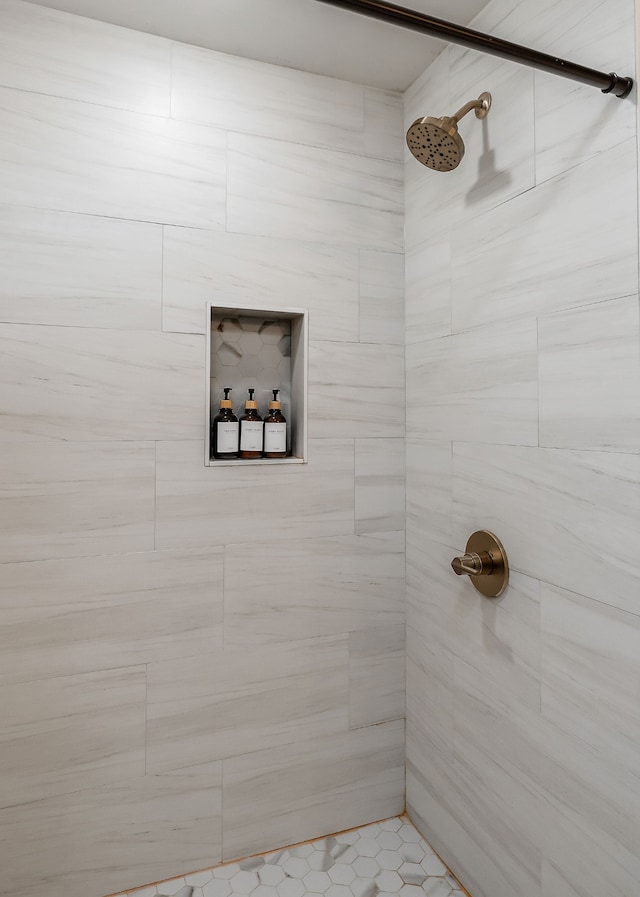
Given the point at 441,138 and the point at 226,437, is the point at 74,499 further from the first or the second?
the point at 441,138

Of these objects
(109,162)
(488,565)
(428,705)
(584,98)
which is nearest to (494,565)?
(488,565)

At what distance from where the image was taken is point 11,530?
1.34 meters

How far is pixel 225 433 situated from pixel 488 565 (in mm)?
747

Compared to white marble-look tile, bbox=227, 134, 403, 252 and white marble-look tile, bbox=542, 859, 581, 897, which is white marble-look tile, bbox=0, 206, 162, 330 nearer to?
white marble-look tile, bbox=227, 134, 403, 252

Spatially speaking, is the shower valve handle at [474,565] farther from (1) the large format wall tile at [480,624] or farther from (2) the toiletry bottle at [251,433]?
(2) the toiletry bottle at [251,433]

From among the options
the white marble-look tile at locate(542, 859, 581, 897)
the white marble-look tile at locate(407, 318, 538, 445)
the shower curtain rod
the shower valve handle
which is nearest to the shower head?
the shower curtain rod

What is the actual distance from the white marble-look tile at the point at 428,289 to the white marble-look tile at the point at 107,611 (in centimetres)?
85

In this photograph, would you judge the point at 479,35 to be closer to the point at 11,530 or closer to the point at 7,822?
the point at 11,530

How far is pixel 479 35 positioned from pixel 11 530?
4.49 ft

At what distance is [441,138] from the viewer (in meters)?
1.20

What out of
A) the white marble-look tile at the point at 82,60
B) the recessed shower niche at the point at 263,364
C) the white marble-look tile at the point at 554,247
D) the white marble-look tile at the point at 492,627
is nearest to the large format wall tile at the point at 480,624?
the white marble-look tile at the point at 492,627

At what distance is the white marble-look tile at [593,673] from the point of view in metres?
1.01

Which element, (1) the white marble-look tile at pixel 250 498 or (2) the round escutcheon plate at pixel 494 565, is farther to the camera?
(1) the white marble-look tile at pixel 250 498

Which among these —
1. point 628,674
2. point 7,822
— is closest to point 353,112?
point 628,674
